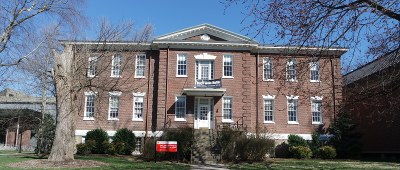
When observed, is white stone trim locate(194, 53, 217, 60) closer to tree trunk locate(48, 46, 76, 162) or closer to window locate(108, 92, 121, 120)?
window locate(108, 92, 121, 120)

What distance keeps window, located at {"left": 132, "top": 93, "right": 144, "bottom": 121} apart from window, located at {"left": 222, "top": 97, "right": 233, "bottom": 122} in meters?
6.08

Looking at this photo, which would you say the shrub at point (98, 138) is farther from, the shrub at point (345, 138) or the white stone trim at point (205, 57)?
the shrub at point (345, 138)

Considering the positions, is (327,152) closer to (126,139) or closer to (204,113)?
(204,113)

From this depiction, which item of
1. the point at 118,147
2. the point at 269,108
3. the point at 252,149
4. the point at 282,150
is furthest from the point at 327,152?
the point at 118,147

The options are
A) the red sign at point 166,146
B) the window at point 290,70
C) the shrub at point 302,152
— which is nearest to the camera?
the window at point 290,70

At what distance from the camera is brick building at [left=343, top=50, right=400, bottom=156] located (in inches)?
399

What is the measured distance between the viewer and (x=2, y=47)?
15977 mm

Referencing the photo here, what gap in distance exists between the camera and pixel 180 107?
28.8 metres

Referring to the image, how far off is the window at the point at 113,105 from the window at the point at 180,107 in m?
4.55

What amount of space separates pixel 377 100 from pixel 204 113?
18612 mm

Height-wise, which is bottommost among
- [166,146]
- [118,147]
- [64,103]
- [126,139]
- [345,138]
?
[118,147]

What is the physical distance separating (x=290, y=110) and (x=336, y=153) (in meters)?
4.74

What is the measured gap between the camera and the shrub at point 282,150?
92.5 ft

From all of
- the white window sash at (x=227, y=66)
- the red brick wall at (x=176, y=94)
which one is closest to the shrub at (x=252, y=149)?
the red brick wall at (x=176, y=94)
